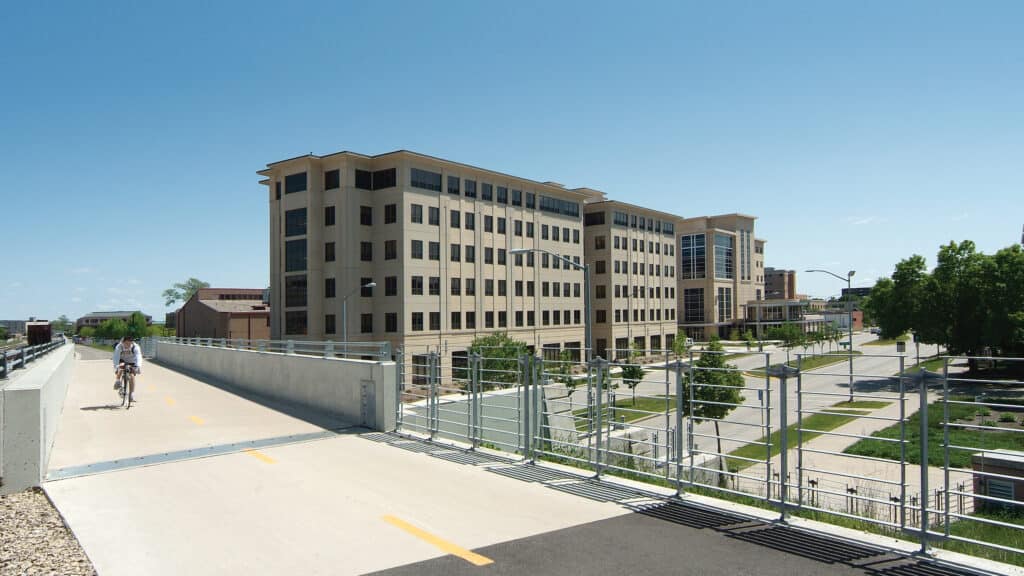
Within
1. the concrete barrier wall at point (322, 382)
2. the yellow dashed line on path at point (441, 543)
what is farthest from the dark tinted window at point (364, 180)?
the yellow dashed line on path at point (441, 543)

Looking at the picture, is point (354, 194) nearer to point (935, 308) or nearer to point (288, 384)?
point (288, 384)

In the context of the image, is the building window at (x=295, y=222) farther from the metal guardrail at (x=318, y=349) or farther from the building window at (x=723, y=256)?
the building window at (x=723, y=256)

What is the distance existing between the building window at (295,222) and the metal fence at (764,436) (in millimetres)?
26132

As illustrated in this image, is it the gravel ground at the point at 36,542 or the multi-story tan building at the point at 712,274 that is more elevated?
the multi-story tan building at the point at 712,274

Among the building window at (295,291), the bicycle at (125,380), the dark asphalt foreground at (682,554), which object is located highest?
the building window at (295,291)

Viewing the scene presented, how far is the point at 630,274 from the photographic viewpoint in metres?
83.4

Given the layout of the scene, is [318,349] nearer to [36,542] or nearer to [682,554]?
[36,542]

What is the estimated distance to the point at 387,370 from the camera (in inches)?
556

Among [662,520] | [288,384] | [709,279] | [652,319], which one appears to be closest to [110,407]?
[288,384]

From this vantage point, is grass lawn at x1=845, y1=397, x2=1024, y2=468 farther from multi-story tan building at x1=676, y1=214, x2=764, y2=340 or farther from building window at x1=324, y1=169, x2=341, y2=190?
multi-story tan building at x1=676, y1=214, x2=764, y2=340

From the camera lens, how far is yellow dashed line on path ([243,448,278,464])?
11.2 meters

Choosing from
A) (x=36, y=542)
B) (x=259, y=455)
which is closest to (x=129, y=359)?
(x=259, y=455)

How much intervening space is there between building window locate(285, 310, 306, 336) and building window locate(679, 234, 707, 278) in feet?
222

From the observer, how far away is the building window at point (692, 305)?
103 meters
